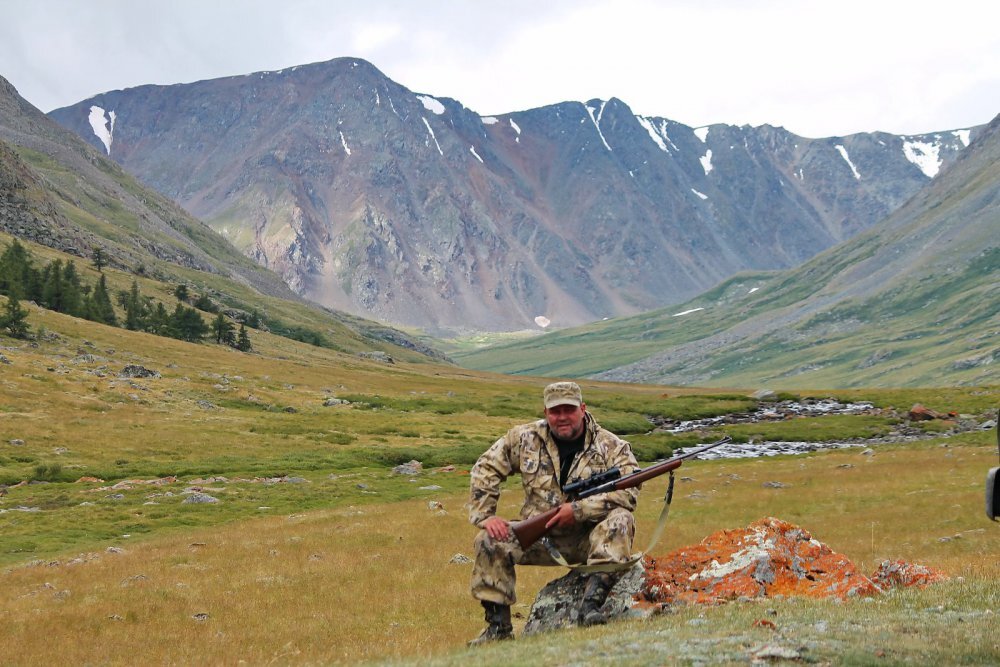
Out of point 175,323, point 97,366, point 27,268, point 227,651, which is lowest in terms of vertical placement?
point 227,651

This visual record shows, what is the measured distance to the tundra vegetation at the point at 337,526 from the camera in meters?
11.9

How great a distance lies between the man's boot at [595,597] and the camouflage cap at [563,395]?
278 cm

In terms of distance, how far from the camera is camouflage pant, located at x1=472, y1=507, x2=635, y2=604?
42.2 feet

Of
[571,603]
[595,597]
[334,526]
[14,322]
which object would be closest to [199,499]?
[334,526]

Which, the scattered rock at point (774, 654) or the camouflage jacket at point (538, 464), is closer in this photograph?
the scattered rock at point (774, 654)

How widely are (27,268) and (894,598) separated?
449 ft

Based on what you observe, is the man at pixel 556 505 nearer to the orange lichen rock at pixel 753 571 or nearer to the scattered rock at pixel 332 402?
the orange lichen rock at pixel 753 571

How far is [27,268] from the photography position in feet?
409

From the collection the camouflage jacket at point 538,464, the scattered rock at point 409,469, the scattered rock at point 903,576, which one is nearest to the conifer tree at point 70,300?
the scattered rock at point 409,469

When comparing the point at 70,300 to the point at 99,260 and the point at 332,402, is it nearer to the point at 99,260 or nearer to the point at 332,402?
the point at 99,260

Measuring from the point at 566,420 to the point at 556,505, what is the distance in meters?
1.42

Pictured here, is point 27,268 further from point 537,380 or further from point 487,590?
point 487,590

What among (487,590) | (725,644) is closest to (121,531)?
(487,590)

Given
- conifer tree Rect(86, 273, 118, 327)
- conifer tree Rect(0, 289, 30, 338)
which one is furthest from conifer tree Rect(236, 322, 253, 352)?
conifer tree Rect(0, 289, 30, 338)
